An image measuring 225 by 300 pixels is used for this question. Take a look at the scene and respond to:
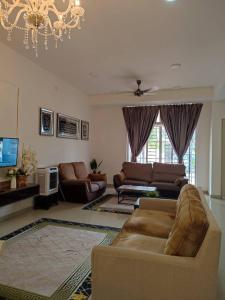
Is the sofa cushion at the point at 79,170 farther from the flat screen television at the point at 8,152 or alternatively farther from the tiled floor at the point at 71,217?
the flat screen television at the point at 8,152

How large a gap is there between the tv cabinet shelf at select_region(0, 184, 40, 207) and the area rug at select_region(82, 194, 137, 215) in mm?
1186

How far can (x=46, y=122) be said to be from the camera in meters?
5.42

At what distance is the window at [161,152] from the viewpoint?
24.0 feet

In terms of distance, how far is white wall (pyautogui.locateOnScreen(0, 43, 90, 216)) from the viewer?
423 centimetres

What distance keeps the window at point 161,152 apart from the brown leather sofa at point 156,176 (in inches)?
31.0

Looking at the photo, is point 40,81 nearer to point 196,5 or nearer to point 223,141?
point 196,5

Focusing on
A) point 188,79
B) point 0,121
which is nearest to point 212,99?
point 188,79

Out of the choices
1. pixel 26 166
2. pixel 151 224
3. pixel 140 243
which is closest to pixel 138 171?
pixel 26 166

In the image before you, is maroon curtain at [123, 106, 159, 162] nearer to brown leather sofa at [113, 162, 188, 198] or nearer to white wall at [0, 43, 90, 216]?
brown leather sofa at [113, 162, 188, 198]

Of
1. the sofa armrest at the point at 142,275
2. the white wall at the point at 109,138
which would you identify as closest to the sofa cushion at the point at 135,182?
the white wall at the point at 109,138

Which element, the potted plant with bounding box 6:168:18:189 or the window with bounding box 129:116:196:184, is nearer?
the potted plant with bounding box 6:168:18:189

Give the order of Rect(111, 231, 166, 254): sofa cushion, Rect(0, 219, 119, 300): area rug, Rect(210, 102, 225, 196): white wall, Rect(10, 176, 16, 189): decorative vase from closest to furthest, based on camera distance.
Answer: Rect(111, 231, 166, 254): sofa cushion < Rect(0, 219, 119, 300): area rug < Rect(10, 176, 16, 189): decorative vase < Rect(210, 102, 225, 196): white wall

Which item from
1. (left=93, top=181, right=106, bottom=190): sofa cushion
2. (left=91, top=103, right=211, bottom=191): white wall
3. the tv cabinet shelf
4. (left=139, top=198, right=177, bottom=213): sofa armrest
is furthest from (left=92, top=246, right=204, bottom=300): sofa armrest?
(left=91, top=103, right=211, bottom=191): white wall

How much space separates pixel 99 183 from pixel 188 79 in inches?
139
